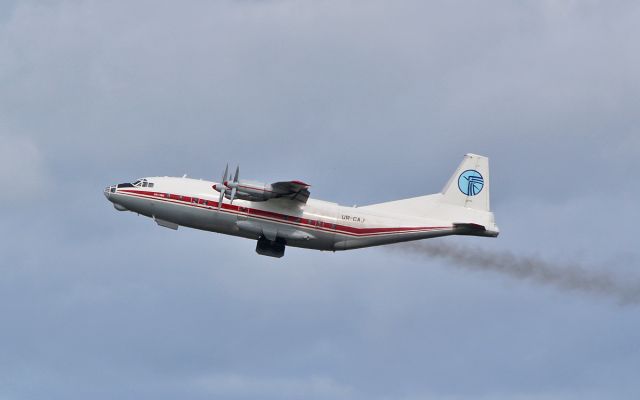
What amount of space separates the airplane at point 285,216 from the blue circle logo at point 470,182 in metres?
1.10

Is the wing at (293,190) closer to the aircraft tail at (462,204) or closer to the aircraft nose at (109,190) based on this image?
the aircraft tail at (462,204)

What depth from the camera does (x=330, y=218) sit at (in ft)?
167

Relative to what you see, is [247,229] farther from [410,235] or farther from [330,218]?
[410,235]

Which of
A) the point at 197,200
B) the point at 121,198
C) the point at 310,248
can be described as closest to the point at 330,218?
the point at 310,248

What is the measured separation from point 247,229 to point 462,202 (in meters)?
10.6

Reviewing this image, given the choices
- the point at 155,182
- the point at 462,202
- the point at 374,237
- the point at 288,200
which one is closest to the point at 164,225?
the point at 155,182

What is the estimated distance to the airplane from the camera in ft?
165

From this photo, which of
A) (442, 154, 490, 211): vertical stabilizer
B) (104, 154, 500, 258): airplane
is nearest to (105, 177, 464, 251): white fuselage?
(104, 154, 500, 258): airplane

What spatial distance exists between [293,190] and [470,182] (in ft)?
31.3

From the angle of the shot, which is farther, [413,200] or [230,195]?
[413,200]

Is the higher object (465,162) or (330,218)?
(465,162)

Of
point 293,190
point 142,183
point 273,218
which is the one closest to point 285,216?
A: point 273,218

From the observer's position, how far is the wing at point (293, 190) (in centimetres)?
4847

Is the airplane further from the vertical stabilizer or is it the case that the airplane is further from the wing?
the vertical stabilizer
